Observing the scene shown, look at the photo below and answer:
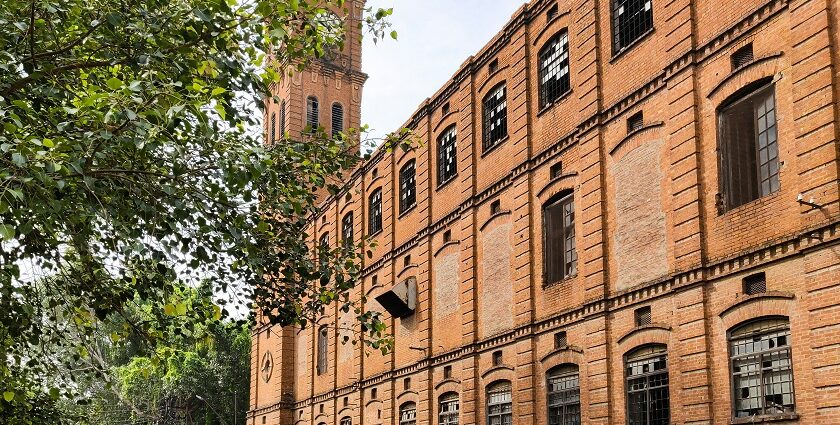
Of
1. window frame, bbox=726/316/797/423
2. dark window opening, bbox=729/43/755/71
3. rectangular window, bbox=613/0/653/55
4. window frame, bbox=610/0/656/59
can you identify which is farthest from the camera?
window frame, bbox=610/0/656/59

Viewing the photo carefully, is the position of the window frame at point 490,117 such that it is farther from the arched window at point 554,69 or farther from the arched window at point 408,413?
the arched window at point 408,413

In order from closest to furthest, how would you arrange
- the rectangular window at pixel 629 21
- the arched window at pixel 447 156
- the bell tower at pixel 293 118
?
1. the rectangular window at pixel 629 21
2. the arched window at pixel 447 156
3. the bell tower at pixel 293 118

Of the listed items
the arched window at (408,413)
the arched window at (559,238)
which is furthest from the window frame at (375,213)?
the arched window at (559,238)

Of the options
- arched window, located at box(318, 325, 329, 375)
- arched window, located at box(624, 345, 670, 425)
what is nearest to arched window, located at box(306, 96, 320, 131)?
arched window, located at box(318, 325, 329, 375)

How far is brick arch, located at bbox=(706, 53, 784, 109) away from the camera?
15.6 meters

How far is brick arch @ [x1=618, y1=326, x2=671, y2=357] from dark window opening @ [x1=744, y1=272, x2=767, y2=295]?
6.58 feet

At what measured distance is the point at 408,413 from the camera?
94.5 ft

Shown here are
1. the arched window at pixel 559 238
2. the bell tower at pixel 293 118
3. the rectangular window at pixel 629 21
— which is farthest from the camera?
the bell tower at pixel 293 118

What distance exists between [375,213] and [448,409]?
28.8ft

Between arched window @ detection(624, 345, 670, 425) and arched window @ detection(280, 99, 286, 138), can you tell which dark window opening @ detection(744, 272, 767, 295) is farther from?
arched window @ detection(280, 99, 286, 138)

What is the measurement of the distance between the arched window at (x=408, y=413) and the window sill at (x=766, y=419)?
13568mm

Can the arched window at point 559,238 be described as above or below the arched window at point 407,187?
below

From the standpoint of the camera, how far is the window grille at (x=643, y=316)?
18.5m

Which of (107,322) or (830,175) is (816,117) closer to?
(830,175)
